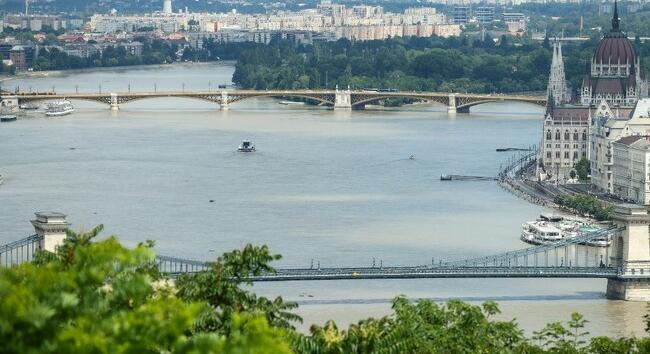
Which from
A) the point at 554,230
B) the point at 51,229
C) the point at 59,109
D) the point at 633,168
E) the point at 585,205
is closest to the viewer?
the point at 51,229

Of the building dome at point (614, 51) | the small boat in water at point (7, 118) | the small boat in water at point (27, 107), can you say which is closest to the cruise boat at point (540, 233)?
the building dome at point (614, 51)

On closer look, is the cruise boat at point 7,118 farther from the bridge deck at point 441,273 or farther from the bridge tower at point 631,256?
the bridge deck at point 441,273

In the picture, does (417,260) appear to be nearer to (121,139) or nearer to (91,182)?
(91,182)

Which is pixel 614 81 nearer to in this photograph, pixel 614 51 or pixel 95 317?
pixel 614 51

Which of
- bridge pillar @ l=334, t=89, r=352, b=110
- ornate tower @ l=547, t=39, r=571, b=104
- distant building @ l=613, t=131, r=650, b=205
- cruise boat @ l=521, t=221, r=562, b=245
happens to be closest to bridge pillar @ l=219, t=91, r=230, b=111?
bridge pillar @ l=334, t=89, r=352, b=110

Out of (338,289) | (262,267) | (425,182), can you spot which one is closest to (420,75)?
(425,182)

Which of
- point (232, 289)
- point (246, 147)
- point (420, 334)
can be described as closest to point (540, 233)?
point (420, 334)
